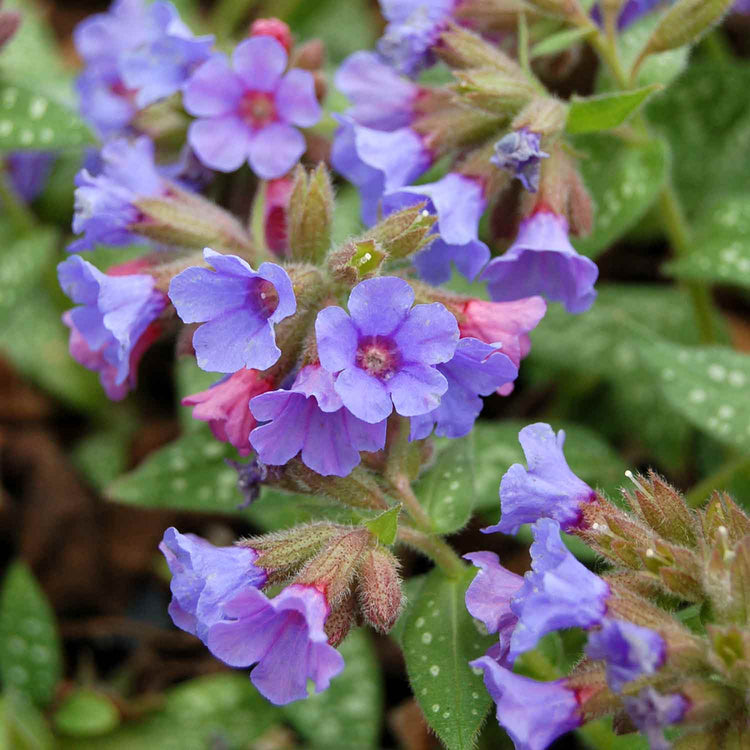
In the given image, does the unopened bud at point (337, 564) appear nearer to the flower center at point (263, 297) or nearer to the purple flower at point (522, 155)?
the flower center at point (263, 297)

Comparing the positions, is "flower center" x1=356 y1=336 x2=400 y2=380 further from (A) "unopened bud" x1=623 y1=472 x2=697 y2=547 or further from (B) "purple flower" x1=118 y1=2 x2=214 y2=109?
(B) "purple flower" x1=118 y1=2 x2=214 y2=109

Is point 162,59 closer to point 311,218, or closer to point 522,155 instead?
point 311,218

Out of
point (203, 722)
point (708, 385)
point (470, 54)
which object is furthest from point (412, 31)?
point (203, 722)

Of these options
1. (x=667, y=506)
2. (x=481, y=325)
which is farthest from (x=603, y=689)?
(x=481, y=325)

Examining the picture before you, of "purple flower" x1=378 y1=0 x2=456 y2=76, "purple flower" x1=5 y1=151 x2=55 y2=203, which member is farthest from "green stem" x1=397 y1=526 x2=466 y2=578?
"purple flower" x1=5 y1=151 x2=55 y2=203

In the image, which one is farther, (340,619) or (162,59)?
(162,59)

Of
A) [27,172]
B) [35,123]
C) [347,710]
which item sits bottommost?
[347,710]
